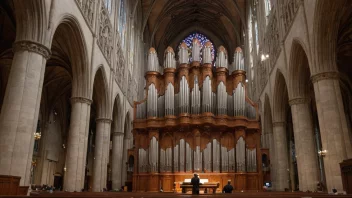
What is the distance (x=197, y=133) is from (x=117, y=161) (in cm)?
761

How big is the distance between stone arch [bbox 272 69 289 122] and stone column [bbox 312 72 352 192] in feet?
22.3

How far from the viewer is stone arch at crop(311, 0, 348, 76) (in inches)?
547

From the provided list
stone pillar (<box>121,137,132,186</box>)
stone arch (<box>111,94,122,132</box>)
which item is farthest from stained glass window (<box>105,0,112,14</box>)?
stone pillar (<box>121,137,132,186</box>)

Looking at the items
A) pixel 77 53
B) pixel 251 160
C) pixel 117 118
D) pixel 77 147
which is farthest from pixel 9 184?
pixel 117 118

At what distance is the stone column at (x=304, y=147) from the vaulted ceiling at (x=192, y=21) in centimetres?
1863

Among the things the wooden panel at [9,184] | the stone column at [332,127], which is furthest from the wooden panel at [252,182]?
the wooden panel at [9,184]

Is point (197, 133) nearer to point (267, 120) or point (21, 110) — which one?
point (267, 120)

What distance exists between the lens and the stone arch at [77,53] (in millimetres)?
16047

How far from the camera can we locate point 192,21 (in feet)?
145

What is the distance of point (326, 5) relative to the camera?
1355 cm

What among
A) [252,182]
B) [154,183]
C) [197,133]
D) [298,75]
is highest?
[298,75]

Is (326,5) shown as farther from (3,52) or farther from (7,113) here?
(3,52)

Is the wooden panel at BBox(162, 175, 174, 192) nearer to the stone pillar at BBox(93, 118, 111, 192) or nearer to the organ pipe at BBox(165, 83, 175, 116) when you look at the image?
the stone pillar at BBox(93, 118, 111, 192)

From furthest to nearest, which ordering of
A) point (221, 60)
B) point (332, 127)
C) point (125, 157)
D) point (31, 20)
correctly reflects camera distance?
point (125, 157) → point (221, 60) → point (332, 127) → point (31, 20)
